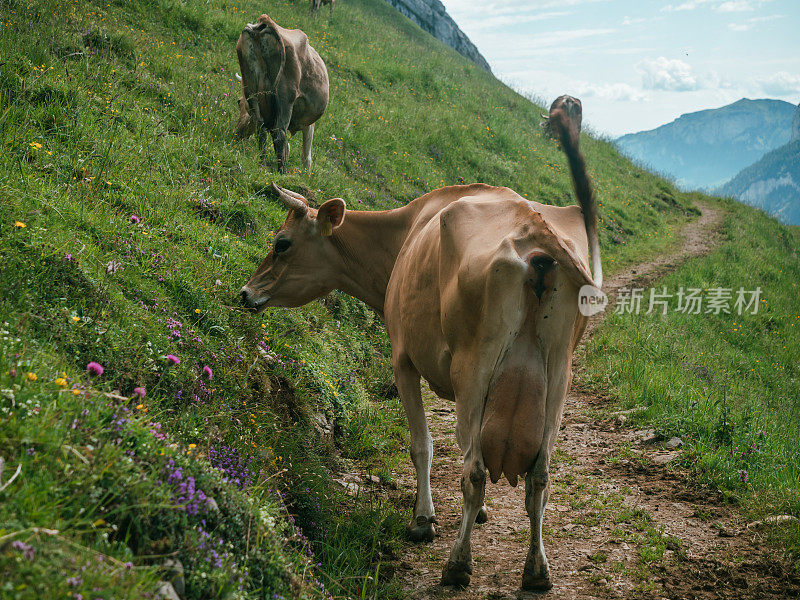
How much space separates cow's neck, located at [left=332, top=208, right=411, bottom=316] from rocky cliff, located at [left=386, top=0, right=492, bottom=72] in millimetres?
43406

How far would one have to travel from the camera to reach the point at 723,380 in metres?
8.27

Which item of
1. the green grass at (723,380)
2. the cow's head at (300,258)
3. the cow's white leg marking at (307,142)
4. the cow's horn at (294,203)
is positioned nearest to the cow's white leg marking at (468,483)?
the green grass at (723,380)

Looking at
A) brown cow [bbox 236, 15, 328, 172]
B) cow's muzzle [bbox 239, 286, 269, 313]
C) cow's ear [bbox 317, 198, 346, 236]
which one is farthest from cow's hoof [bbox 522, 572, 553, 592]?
brown cow [bbox 236, 15, 328, 172]

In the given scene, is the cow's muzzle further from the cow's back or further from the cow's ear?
the cow's back

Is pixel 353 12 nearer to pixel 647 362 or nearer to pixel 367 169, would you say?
pixel 367 169

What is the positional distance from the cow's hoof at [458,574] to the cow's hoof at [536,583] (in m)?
0.36

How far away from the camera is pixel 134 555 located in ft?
7.56

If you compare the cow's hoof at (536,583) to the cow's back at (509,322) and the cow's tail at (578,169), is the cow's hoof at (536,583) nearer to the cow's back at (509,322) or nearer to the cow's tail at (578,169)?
the cow's back at (509,322)

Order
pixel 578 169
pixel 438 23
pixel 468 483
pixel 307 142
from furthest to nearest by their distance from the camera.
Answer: pixel 438 23 < pixel 307 142 < pixel 578 169 < pixel 468 483

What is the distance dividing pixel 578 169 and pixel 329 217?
2.64m

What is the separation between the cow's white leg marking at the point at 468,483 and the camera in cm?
362

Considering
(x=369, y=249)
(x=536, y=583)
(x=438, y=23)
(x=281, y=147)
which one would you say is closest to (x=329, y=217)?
(x=369, y=249)

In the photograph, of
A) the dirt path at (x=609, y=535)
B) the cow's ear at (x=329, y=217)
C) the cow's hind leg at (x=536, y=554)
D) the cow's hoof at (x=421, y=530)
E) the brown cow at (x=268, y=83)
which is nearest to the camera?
the cow's hind leg at (x=536, y=554)

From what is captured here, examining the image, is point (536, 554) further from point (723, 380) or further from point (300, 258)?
point (723, 380)
